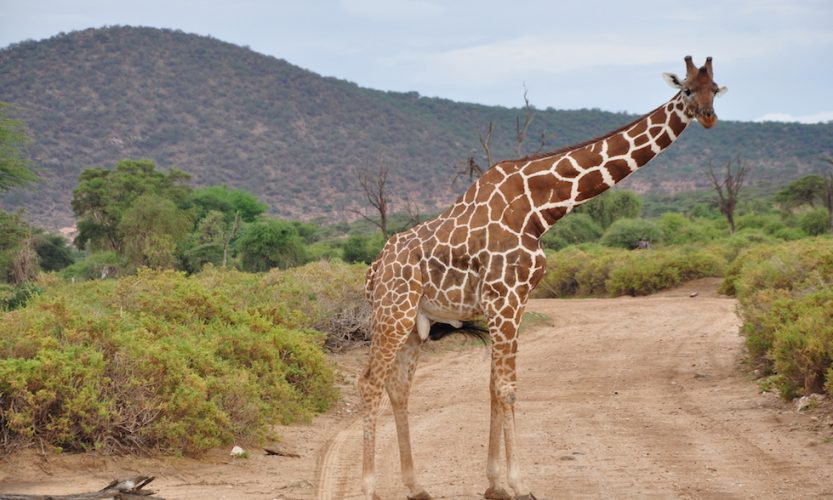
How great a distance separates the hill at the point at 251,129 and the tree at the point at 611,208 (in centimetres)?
2877

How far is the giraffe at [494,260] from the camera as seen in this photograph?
7.39 meters

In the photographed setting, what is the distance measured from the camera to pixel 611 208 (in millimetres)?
54375

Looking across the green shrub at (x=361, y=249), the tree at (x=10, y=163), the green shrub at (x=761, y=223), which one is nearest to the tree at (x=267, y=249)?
the green shrub at (x=361, y=249)

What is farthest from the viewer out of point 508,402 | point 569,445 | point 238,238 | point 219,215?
point 219,215

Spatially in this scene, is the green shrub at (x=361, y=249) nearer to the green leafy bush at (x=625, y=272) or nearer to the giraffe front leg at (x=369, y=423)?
the green leafy bush at (x=625, y=272)

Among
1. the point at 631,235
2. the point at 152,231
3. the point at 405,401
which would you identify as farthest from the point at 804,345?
the point at 631,235

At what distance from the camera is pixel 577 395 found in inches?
502

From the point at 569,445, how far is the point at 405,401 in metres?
2.23

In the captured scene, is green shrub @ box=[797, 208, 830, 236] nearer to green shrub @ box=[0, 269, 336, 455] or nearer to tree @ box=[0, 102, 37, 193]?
tree @ box=[0, 102, 37, 193]

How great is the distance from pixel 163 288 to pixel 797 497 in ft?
28.1

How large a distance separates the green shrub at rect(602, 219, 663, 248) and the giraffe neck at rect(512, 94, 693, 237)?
34.9 m

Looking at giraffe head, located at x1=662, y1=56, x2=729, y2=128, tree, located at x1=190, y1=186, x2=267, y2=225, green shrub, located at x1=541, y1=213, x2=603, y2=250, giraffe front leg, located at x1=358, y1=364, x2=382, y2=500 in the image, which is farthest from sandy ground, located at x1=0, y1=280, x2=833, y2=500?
tree, located at x1=190, y1=186, x2=267, y2=225

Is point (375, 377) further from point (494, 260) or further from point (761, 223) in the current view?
point (761, 223)

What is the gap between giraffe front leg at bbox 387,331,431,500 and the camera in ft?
24.6
